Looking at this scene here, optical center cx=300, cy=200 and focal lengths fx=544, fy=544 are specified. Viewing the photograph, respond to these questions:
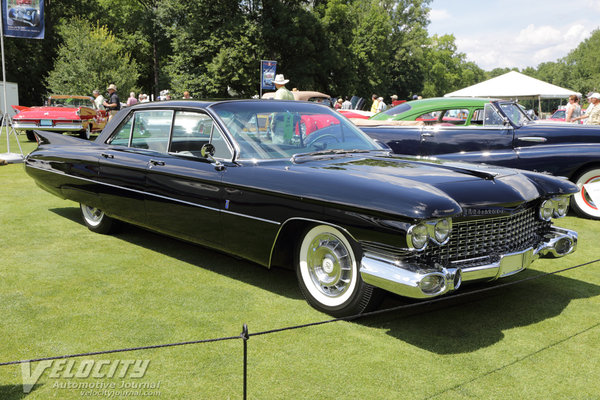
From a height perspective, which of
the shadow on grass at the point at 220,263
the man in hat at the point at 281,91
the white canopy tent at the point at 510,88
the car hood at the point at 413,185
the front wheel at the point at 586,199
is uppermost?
the white canopy tent at the point at 510,88

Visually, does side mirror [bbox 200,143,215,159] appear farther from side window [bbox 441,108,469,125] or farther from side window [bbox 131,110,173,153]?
side window [bbox 441,108,469,125]

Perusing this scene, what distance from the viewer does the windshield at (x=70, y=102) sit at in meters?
18.6

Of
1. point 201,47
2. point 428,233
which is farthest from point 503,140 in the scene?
point 201,47

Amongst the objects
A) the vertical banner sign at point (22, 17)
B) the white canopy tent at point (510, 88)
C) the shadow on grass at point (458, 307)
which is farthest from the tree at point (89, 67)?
the shadow on grass at point (458, 307)

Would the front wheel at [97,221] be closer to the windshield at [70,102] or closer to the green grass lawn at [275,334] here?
the green grass lawn at [275,334]

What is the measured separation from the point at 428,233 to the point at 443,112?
5662 millimetres

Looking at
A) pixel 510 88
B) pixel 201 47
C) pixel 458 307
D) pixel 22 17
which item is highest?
pixel 201 47

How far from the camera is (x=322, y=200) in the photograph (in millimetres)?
3520

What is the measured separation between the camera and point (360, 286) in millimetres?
3451

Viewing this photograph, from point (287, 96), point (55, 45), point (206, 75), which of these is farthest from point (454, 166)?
point (55, 45)

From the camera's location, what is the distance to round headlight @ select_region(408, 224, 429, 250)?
10.2 ft

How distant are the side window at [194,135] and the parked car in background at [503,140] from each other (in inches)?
168

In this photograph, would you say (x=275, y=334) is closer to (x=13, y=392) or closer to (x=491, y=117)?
(x=13, y=392)

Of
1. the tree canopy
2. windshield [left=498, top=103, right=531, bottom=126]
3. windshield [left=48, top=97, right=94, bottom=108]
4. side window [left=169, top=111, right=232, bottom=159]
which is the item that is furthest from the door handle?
the tree canopy
